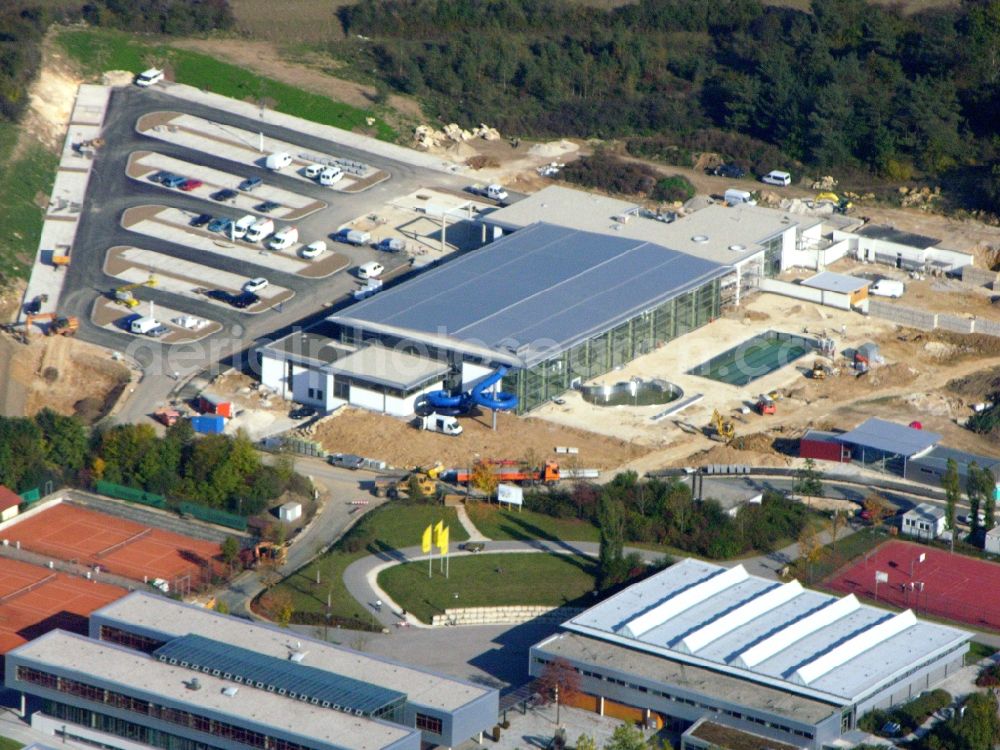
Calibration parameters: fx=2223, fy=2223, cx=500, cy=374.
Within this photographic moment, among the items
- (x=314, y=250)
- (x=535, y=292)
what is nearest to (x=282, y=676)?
(x=535, y=292)

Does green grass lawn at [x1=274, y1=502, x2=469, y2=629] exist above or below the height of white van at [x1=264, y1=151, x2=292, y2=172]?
below

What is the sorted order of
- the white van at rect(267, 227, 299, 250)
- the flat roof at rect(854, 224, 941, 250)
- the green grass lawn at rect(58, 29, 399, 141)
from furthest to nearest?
the green grass lawn at rect(58, 29, 399, 141), the flat roof at rect(854, 224, 941, 250), the white van at rect(267, 227, 299, 250)

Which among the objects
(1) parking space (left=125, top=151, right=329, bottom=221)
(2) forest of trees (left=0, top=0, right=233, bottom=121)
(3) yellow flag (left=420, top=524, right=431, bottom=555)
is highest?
(2) forest of trees (left=0, top=0, right=233, bottom=121)

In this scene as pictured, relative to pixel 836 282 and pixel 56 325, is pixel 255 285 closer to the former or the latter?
pixel 56 325

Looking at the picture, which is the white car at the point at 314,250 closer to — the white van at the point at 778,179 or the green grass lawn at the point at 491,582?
the white van at the point at 778,179

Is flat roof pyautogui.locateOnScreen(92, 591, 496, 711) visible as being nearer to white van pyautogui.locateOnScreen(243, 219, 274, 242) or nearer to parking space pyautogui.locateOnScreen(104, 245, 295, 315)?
parking space pyautogui.locateOnScreen(104, 245, 295, 315)

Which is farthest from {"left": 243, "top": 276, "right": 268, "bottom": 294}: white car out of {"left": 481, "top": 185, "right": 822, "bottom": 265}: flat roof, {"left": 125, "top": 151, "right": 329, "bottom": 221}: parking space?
{"left": 481, "top": 185, "right": 822, "bottom": 265}: flat roof
